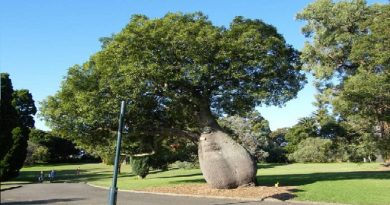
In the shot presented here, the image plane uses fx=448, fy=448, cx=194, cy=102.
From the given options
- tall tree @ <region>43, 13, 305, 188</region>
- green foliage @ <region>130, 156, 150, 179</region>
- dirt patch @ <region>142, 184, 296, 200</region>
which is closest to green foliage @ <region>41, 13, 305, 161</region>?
tall tree @ <region>43, 13, 305, 188</region>

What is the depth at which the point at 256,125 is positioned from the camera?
259 feet

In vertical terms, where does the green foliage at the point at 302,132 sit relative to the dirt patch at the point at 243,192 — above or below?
above

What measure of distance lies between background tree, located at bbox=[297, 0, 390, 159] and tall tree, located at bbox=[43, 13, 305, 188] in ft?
14.6

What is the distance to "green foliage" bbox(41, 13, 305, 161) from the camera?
2184 centimetres

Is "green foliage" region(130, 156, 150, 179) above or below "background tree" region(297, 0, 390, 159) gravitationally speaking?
below

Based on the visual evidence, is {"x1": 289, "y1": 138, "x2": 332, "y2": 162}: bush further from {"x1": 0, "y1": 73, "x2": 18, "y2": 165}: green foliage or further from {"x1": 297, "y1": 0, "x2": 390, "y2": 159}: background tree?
{"x1": 0, "y1": 73, "x2": 18, "y2": 165}: green foliage

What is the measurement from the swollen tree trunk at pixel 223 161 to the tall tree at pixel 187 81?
2.0 inches

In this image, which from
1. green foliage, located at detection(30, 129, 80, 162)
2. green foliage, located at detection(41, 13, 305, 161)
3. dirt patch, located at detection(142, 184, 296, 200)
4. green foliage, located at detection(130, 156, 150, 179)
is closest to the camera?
dirt patch, located at detection(142, 184, 296, 200)

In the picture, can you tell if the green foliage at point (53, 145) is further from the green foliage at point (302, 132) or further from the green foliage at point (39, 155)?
the green foliage at point (302, 132)

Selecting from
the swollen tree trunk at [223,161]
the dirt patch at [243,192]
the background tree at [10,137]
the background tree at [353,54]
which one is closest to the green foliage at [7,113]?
the background tree at [10,137]

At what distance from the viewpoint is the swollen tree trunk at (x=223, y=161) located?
22609 mm

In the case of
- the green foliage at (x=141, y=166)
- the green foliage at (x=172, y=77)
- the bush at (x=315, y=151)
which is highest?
the green foliage at (x=172, y=77)

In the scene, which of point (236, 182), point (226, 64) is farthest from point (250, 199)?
point (226, 64)

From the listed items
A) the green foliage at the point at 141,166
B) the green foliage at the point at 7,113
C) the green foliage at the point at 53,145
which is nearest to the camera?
the green foliage at the point at 7,113
